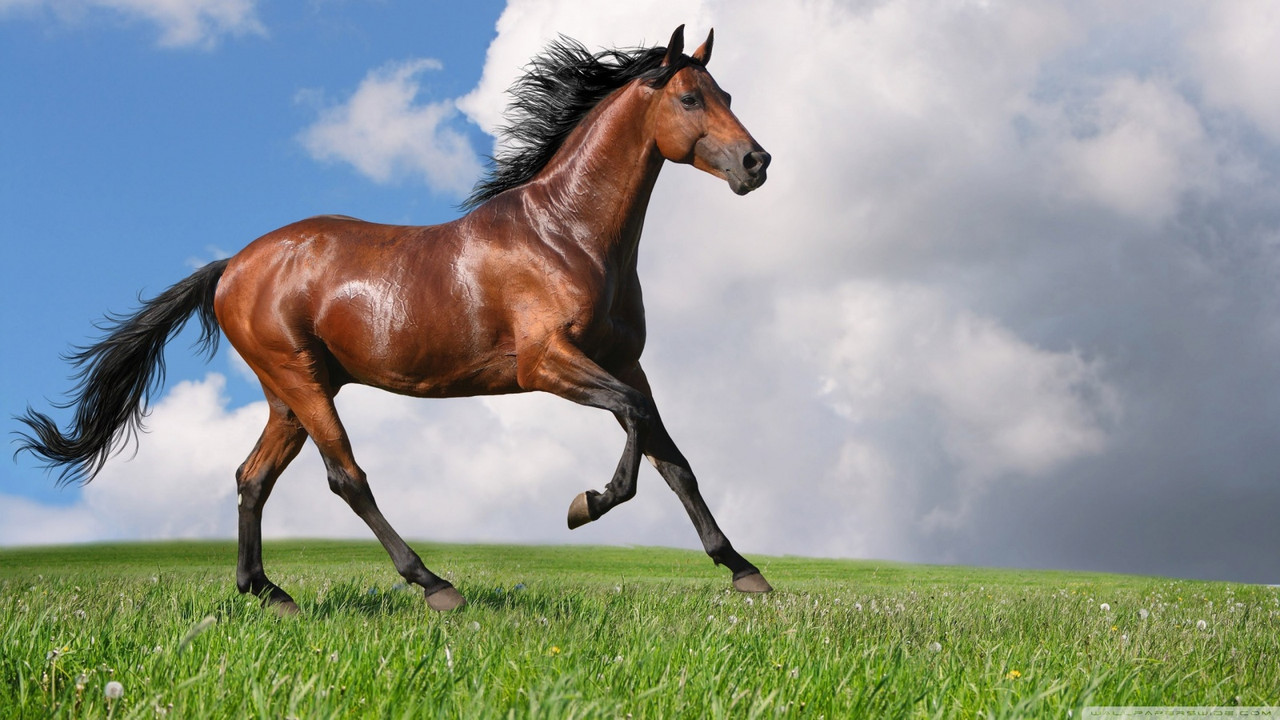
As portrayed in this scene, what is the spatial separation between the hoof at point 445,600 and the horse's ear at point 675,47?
3414 mm

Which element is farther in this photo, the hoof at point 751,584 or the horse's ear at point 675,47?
the hoof at point 751,584

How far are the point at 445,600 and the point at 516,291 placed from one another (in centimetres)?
189

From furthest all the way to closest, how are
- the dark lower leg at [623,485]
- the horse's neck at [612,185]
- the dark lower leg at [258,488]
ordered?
the dark lower leg at [258,488]
the horse's neck at [612,185]
the dark lower leg at [623,485]

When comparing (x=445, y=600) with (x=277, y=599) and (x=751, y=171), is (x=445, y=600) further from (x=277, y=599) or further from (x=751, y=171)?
(x=751, y=171)

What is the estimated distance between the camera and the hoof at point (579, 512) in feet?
17.8

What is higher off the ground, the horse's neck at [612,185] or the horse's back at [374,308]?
the horse's neck at [612,185]

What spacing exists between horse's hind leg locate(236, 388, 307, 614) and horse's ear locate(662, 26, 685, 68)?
3.42m

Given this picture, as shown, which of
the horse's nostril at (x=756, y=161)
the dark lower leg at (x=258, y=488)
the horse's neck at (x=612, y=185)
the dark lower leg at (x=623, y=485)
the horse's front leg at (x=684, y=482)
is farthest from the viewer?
the dark lower leg at (x=258, y=488)

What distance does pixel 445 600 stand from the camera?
233 inches

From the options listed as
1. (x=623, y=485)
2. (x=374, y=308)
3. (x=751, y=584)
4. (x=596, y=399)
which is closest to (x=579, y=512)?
(x=623, y=485)

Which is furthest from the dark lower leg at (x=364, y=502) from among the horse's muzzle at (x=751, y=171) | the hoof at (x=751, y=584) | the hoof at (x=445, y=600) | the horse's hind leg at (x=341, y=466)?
the horse's muzzle at (x=751, y=171)

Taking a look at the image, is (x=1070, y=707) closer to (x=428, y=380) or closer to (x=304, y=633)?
(x=304, y=633)

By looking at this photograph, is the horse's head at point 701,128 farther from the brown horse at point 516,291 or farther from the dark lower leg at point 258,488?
the dark lower leg at point 258,488

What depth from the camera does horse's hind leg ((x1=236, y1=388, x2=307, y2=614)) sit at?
21.5 ft
